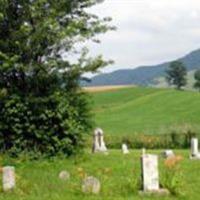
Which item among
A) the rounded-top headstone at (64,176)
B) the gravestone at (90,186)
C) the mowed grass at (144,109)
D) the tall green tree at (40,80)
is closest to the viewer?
the gravestone at (90,186)

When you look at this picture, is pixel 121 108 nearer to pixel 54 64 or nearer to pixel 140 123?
pixel 140 123

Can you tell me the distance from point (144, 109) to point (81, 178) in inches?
3115

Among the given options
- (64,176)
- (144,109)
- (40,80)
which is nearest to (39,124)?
(40,80)

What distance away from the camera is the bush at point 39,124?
29.6 metres

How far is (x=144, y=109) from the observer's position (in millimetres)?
102250

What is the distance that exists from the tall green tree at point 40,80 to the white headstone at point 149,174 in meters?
9.51

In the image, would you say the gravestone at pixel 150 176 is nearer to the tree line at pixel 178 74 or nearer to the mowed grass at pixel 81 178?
the mowed grass at pixel 81 178

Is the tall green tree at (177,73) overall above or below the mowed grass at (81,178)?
above

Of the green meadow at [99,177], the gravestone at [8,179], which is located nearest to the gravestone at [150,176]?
the green meadow at [99,177]

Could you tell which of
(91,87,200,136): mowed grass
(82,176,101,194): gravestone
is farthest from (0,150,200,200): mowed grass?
(91,87,200,136): mowed grass

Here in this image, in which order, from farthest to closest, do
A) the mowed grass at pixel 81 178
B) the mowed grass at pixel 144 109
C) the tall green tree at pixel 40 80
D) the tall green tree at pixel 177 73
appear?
1. the tall green tree at pixel 177 73
2. the mowed grass at pixel 144 109
3. the tall green tree at pixel 40 80
4. the mowed grass at pixel 81 178

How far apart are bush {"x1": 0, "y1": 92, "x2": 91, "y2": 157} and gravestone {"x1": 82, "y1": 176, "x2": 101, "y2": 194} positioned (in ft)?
31.3

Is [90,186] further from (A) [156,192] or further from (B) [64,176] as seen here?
(B) [64,176]

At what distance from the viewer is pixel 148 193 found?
2002cm
